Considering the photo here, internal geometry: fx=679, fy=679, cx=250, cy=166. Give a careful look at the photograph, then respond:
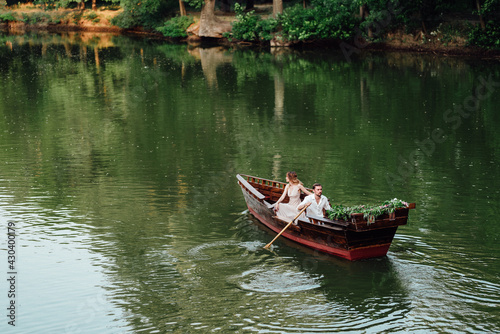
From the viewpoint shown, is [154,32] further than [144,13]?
Yes

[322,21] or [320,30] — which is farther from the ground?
[322,21]

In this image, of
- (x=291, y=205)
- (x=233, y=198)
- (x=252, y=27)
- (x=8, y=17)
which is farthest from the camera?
(x=8, y=17)

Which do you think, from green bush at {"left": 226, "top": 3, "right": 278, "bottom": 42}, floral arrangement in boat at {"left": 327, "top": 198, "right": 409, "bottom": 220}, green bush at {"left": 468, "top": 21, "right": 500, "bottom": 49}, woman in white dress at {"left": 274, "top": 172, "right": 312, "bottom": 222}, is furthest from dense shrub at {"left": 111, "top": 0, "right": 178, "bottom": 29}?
floral arrangement in boat at {"left": 327, "top": 198, "right": 409, "bottom": 220}

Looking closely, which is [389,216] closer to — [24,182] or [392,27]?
[24,182]

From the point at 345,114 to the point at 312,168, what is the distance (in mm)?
8251

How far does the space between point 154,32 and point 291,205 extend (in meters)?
52.9

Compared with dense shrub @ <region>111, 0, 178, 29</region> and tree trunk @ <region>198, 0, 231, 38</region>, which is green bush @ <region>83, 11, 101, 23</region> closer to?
dense shrub @ <region>111, 0, 178, 29</region>

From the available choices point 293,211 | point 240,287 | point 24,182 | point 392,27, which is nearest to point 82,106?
point 24,182

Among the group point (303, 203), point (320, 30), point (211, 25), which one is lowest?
point (303, 203)

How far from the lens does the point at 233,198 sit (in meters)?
17.9

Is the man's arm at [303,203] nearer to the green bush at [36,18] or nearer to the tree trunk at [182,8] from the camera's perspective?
the tree trunk at [182,8]

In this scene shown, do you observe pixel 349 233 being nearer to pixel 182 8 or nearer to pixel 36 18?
pixel 182 8

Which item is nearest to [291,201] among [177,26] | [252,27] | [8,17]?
[252,27]

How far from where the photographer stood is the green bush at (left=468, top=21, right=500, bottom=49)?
1634 inches
